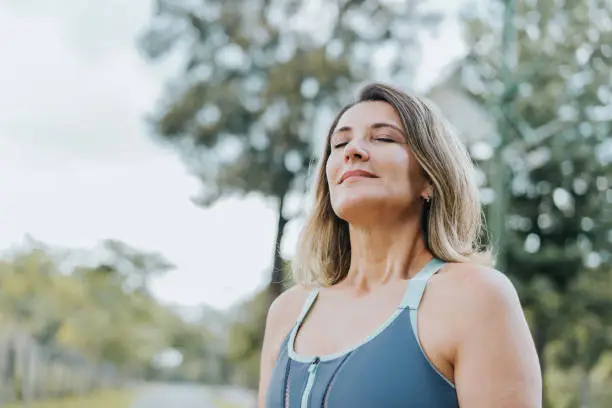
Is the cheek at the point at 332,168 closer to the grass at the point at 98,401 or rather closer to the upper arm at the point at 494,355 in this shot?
the upper arm at the point at 494,355

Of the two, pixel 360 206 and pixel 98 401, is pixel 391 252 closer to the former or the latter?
pixel 360 206

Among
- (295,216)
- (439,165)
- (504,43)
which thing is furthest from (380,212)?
(295,216)

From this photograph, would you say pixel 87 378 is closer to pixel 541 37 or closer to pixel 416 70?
pixel 416 70

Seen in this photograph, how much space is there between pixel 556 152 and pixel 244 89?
2351 mm

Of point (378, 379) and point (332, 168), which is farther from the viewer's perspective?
point (332, 168)

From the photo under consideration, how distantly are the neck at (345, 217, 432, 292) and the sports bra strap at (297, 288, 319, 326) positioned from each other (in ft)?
0.18

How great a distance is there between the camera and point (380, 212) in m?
0.82

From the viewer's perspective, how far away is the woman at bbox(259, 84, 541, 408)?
691 millimetres

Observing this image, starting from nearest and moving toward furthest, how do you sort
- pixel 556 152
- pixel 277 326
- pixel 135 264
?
pixel 277 326
pixel 135 264
pixel 556 152

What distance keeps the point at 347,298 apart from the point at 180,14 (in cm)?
436

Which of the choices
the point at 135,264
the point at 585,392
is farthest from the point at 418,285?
the point at 585,392

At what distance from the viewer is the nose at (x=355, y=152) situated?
2.70 ft

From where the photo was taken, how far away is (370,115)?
860mm

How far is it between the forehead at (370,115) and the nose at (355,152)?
0.10 ft
